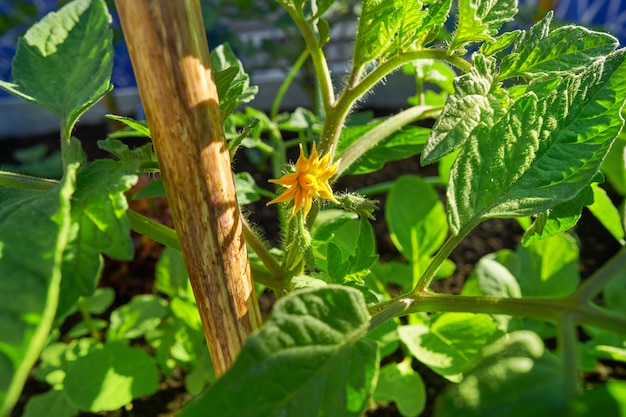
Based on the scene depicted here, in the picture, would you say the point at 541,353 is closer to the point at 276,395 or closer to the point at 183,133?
the point at 276,395

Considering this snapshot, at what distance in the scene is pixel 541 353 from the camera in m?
0.32

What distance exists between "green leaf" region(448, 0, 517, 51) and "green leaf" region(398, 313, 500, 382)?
39 centimetres

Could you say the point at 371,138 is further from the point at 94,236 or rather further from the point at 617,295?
the point at 617,295

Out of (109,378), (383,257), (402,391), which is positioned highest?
(109,378)

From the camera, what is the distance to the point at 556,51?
46cm

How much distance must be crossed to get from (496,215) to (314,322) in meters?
0.18

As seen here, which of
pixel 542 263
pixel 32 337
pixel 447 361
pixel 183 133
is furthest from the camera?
pixel 542 263

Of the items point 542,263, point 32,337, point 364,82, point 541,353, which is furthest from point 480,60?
point 542,263

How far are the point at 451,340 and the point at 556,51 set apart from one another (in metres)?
0.42

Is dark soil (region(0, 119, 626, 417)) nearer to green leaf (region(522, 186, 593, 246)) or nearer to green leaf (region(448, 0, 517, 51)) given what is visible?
green leaf (region(522, 186, 593, 246))

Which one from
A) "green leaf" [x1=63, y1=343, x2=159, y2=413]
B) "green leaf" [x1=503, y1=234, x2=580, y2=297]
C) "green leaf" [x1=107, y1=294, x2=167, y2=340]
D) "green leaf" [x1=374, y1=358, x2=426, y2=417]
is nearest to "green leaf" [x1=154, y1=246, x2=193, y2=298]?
"green leaf" [x1=107, y1=294, x2=167, y2=340]

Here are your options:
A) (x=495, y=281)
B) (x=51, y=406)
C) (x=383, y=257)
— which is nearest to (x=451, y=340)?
(x=495, y=281)

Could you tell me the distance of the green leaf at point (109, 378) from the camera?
0.80 m

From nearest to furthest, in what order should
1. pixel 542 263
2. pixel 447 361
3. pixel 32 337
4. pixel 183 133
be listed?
pixel 32 337 < pixel 183 133 < pixel 447 361 < pixel 542 263
